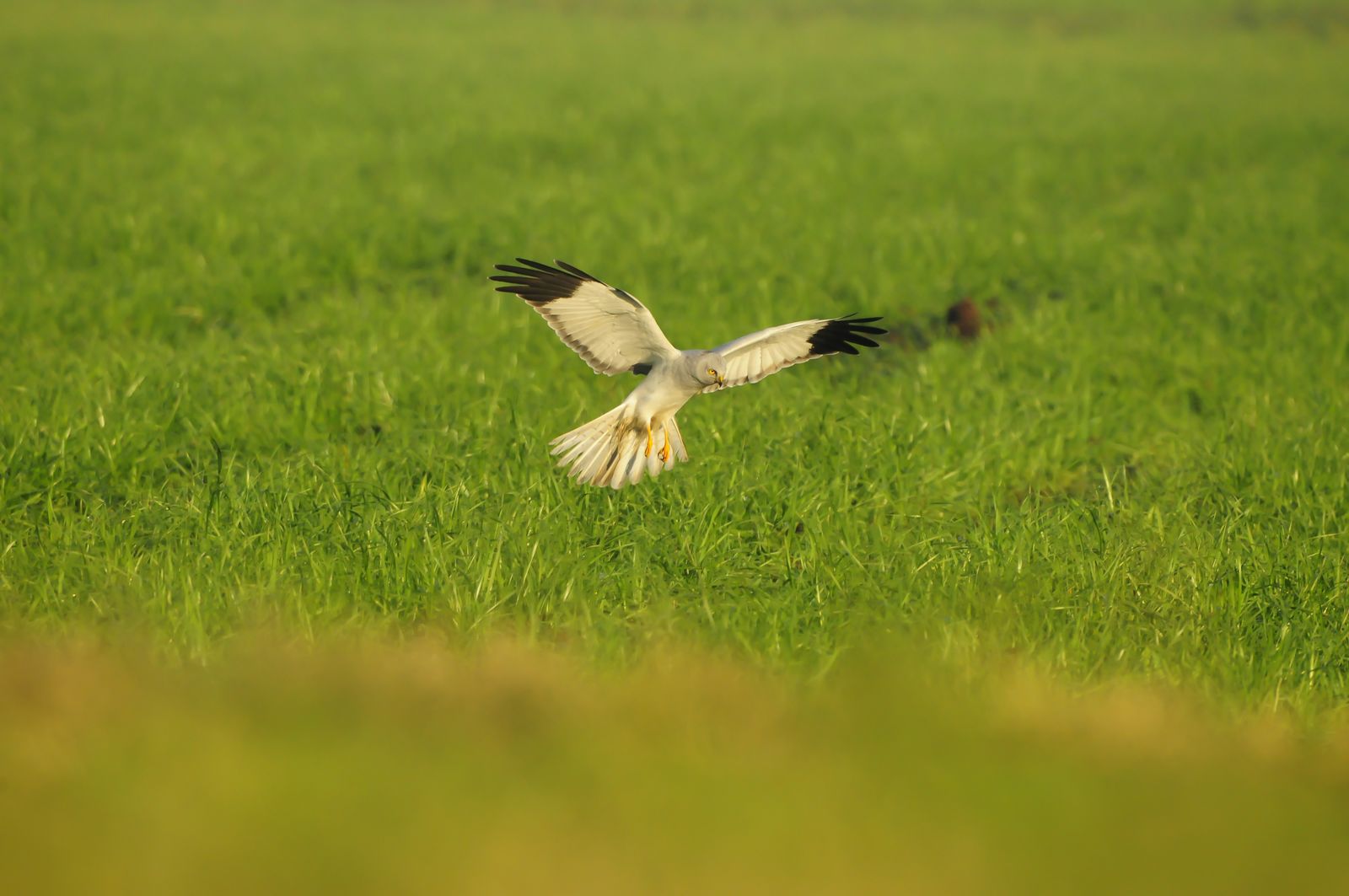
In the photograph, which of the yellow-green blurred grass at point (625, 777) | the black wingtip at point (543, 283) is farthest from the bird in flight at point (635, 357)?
the yellow-green blurred grass at point (625, 777)

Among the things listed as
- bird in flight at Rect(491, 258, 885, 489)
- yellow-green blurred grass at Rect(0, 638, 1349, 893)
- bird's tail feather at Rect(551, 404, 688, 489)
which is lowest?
yellow-green blurred grass at Rect(0, 638, 1349, 893)

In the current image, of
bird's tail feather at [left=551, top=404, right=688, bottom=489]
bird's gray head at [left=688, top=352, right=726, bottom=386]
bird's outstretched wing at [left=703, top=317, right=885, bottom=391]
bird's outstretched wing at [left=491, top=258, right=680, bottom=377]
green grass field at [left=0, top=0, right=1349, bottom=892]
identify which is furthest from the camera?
bird's outstretched wing at [left=703, top=317, right=885, bottom=391]

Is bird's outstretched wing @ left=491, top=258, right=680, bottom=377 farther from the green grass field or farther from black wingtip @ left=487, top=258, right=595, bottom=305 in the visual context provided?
the green grass field

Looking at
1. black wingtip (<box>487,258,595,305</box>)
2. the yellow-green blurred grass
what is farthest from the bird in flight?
the yellow-green blurred grass

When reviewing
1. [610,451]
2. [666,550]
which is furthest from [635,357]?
[666,550]

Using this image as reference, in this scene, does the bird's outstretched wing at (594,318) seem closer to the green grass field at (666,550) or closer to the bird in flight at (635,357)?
the bird in flight at (635,357)

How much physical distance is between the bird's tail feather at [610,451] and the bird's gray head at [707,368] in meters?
0.37

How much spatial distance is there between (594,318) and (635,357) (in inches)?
10.2

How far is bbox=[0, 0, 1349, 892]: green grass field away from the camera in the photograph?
10.5 feet

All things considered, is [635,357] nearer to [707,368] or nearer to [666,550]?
[707,368]

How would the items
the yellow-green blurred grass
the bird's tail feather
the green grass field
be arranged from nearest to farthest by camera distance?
the yellow-green blurred grass → the green grass field → the bird's tail feather

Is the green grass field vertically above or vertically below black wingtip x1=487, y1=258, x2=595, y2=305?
below

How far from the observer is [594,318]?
5.07 meters

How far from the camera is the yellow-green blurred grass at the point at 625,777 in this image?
301cm
